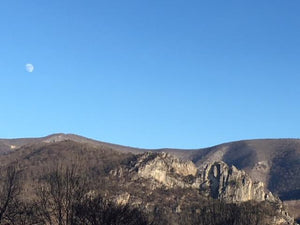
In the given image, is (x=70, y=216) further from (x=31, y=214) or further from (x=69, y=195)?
(x=31, y=214)

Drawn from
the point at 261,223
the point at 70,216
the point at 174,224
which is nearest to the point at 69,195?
the point at 70,216

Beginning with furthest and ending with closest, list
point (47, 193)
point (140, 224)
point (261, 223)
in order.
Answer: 1. point (261, 223)
2. point (140, 224)
3. point (47, 193)

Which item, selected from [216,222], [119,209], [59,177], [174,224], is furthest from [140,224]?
[174,224]

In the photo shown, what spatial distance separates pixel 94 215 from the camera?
6106 cm

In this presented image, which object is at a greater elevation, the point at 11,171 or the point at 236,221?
the point at 11,171

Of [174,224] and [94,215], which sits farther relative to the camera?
[174,224]

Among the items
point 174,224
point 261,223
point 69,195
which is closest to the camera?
point 69,195

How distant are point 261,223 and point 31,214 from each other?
8317cm

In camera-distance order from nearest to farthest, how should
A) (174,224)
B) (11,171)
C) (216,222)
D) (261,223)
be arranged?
(11,171), (216,222), (261,223), (174,224)

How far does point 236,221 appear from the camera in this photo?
127 metres

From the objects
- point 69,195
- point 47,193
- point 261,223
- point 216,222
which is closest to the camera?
point 69,195

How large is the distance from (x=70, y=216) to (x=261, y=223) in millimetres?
98175

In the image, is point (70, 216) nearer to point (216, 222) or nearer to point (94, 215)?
point (94, 215)

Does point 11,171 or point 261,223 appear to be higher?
point 11,171
